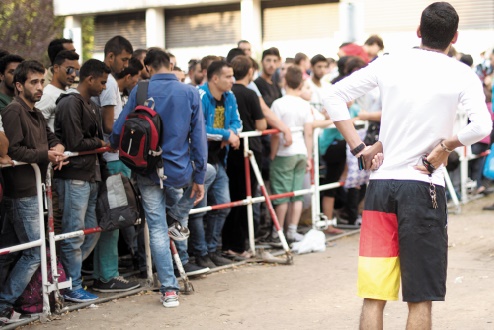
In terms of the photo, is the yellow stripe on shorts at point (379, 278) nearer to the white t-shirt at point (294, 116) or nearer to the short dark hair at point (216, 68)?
the short dark hair at point (216, 68)

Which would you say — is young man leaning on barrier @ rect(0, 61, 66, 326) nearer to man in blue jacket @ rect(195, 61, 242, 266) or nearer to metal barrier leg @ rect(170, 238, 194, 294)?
metal barrier leg @ rect(170, 238, 194, 294)

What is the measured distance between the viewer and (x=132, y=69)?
26.9 ft

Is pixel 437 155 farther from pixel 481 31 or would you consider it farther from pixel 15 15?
pixel 481 31

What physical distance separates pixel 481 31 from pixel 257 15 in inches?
295

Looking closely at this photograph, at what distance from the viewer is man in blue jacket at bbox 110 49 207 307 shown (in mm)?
6832

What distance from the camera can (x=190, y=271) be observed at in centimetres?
777

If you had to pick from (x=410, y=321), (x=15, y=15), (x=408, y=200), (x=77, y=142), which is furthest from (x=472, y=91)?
(x=15, y=15)

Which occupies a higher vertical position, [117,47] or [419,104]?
[117,47]

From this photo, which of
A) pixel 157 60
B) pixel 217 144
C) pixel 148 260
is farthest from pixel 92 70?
pixel 148 260

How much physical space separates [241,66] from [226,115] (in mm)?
813

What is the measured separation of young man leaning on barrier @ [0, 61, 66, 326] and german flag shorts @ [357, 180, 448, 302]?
9.36 ft

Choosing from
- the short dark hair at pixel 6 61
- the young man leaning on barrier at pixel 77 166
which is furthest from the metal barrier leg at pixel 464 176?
the short dark hair at pixel 6 61

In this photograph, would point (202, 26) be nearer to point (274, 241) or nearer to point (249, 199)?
point (274, 241)

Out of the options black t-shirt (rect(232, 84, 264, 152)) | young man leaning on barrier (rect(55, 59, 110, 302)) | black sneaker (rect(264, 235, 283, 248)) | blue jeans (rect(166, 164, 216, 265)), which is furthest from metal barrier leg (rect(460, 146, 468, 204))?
young man leaning on barrier (rect(55, 59, 110, 302))
